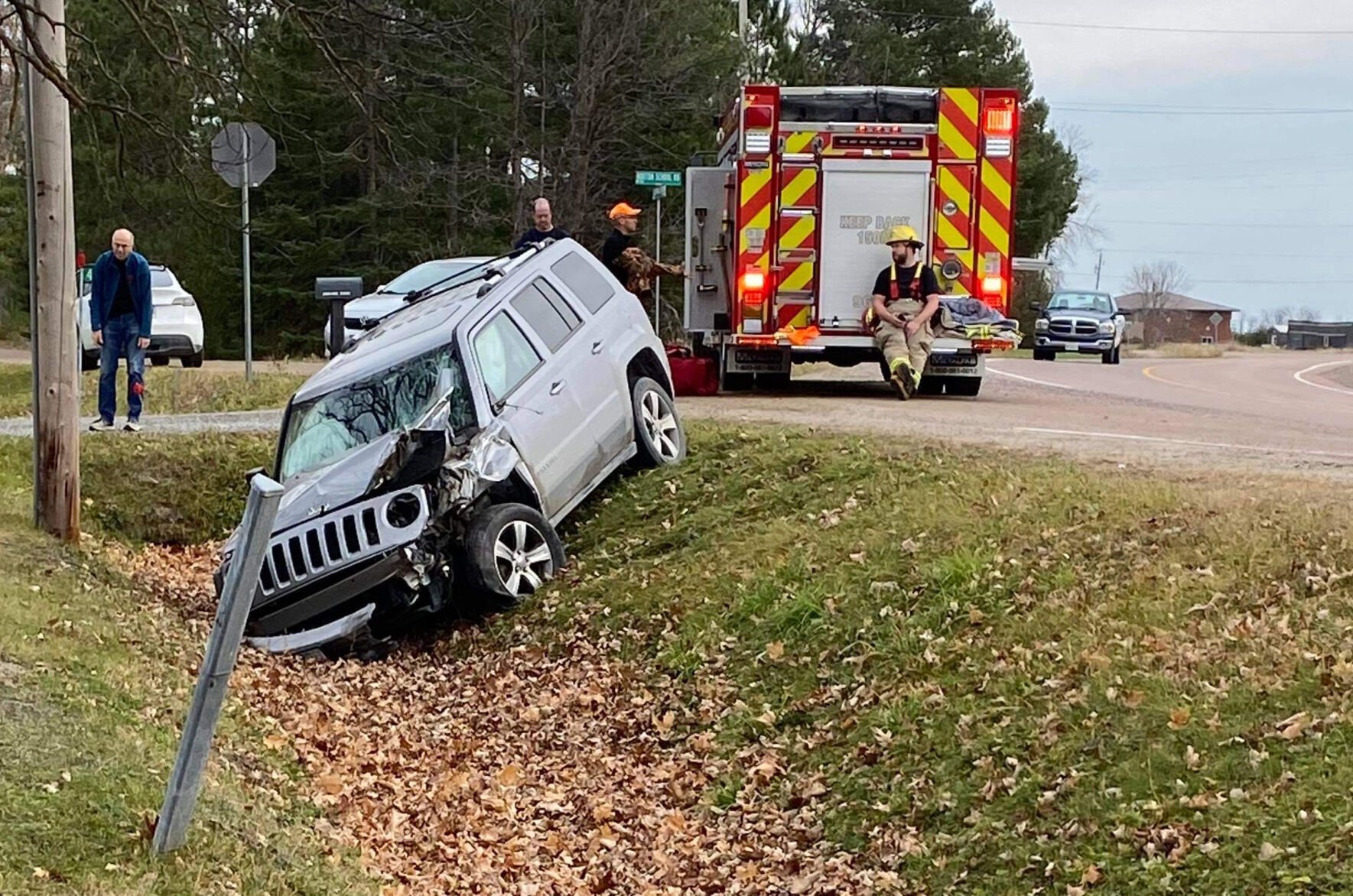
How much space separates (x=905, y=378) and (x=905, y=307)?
734mm

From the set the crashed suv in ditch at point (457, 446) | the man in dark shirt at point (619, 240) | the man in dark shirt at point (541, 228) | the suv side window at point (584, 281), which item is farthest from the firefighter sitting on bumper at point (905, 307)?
the suv side window at point (584, 281)

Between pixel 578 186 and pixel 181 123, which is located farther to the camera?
pixel 578 186

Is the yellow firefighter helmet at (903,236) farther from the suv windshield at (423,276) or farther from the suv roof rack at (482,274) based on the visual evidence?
the suv windshield at (423,276)

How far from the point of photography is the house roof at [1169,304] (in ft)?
337

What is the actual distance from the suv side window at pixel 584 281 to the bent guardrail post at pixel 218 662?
6669 millimetres

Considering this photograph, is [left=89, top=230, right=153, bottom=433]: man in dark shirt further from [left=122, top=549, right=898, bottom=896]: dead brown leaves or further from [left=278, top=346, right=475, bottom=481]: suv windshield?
[left=122, top=549, right=898, bottom=896]: dead brown leaves

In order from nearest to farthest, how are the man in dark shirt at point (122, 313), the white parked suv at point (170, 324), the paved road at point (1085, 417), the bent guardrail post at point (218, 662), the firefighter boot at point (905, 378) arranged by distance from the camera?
1. the bent guardrail post at point (218, 662)
2. the paved road at point (1085, 417)
3. the man in dark shirt at point (122, 313)
4. the firefighter boot at point (905, 378)
5. the white parked suv at point (170, 324)

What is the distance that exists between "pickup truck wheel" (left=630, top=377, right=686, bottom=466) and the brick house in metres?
59.8

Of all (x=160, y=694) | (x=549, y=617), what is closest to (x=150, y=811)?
(x=160, y=694)

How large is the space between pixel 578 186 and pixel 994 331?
18.6m

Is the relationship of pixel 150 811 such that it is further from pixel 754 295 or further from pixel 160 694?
pixel 754 295

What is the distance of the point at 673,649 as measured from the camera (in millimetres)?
8219

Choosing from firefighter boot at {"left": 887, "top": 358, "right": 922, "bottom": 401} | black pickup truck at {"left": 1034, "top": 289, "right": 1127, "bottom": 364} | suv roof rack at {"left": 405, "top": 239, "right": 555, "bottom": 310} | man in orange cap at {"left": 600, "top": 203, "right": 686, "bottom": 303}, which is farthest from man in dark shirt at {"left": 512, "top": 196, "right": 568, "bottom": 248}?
black pickup truck at {"left": 1034, "top": 289, "right": 1127, "bottom": 364}

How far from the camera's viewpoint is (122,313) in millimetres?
12914
